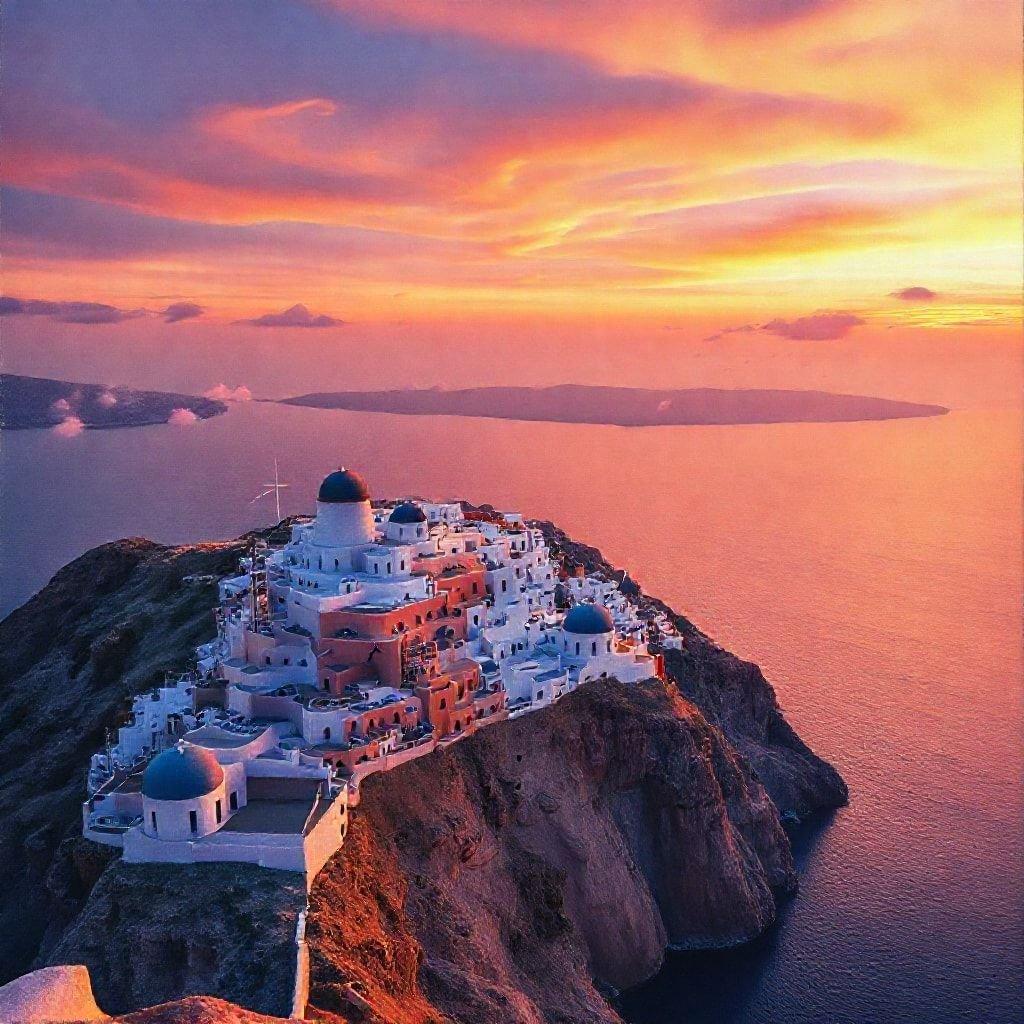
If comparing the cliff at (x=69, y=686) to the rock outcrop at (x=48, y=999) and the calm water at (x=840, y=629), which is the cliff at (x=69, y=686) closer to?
the rock outcrop at (x=48, y=999)

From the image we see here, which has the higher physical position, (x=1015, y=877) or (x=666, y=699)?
(x=666, y=699)

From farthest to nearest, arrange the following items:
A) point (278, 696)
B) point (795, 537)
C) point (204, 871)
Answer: point (795, 537) → point (278, 696) → point (204, 871)

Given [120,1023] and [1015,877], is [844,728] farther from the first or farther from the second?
[120,1023]

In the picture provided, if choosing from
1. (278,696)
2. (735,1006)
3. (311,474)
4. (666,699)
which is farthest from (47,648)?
(311,474)

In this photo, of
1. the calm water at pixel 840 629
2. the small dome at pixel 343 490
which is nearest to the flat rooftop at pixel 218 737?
the small dome at pixel 343 490

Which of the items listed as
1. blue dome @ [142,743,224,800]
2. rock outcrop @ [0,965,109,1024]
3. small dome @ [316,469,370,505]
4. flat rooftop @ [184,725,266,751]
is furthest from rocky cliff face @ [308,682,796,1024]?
small dome @ [316,469,370,505]

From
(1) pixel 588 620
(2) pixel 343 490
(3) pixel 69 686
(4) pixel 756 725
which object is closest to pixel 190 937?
(2) pixel 343 490

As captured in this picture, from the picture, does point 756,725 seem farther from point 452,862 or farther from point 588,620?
point 452,862
